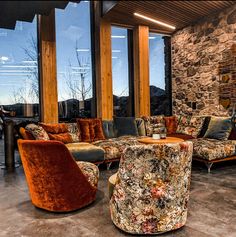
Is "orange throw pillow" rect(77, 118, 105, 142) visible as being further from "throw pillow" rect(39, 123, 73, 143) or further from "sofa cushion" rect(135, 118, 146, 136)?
"sofa cushion" rect(135, 118, 146, 136)

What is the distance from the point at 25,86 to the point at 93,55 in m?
1.68

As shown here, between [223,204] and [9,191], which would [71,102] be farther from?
[223,204]

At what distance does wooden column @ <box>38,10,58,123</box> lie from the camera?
202 inches

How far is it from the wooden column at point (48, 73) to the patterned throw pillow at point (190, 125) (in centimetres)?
267

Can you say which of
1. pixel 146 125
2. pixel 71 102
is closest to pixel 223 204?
pixel 146 125

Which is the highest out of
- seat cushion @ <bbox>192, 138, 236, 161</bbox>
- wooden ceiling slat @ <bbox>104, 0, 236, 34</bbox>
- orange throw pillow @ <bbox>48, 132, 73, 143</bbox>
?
wooden ceiling slat @ <bbox>104, 0, 236, 34</bbox>

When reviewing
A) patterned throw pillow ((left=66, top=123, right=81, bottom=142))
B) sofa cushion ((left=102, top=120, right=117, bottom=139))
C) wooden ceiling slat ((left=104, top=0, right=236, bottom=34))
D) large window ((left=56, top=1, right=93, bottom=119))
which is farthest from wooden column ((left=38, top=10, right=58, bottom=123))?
wooden ceiling slat ((left=104, top=0, right=236, bottom=34))

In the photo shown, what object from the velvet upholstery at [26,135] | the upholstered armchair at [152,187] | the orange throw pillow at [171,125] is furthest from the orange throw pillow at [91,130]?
the upholstered armchair at [152,187]

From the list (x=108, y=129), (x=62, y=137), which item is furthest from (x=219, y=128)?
(x=62, y=137)

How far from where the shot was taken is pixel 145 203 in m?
1.89

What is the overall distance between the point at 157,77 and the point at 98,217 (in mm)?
4907

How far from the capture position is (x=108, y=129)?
16.9ft

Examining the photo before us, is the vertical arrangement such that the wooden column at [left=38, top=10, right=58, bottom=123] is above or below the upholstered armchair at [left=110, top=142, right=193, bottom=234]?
above

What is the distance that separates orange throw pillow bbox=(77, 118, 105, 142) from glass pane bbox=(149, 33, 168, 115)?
2.10 m
